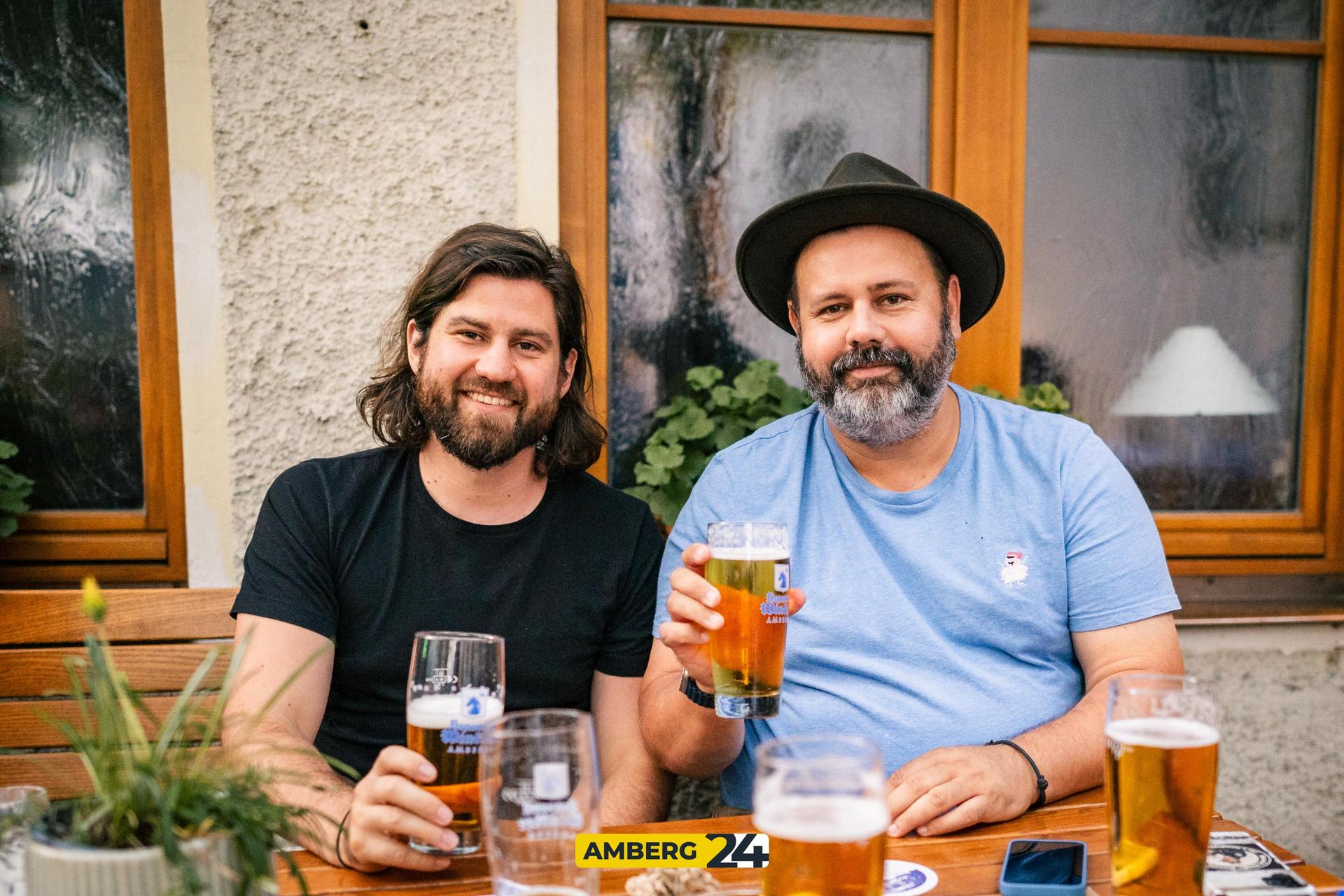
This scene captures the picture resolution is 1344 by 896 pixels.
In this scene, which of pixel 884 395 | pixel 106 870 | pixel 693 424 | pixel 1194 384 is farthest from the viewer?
pixel 1194 384

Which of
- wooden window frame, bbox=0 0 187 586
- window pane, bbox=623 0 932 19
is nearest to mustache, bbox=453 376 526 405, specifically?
wooden window frame, bbox=0 0 187 586

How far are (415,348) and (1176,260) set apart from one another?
2.57 meters

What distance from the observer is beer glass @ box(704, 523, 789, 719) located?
145cm

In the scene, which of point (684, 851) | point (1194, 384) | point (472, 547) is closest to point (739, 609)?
point (684, 851)

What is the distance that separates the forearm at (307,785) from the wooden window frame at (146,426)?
4.46 ft

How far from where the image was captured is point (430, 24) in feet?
9.25

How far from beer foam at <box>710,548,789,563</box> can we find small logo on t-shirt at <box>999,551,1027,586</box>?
74cm

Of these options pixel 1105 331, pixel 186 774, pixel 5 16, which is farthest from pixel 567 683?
pixel 5 16

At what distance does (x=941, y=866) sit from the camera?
1.32 meters

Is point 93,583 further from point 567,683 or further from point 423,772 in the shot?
point 567,683

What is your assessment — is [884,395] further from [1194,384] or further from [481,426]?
[1194,384]

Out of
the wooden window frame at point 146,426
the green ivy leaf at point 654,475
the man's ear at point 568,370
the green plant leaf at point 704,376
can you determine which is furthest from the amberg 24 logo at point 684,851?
the wooden window frame at point 146,426

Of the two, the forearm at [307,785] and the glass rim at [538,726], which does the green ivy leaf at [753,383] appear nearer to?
the forearm at [307,785]

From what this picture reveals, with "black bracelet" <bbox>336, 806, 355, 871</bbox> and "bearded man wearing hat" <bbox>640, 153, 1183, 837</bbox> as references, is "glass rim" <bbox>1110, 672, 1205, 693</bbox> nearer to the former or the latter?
"bearded man wearing hat" <bbox>640, 153, 1183, 837</bbox>
